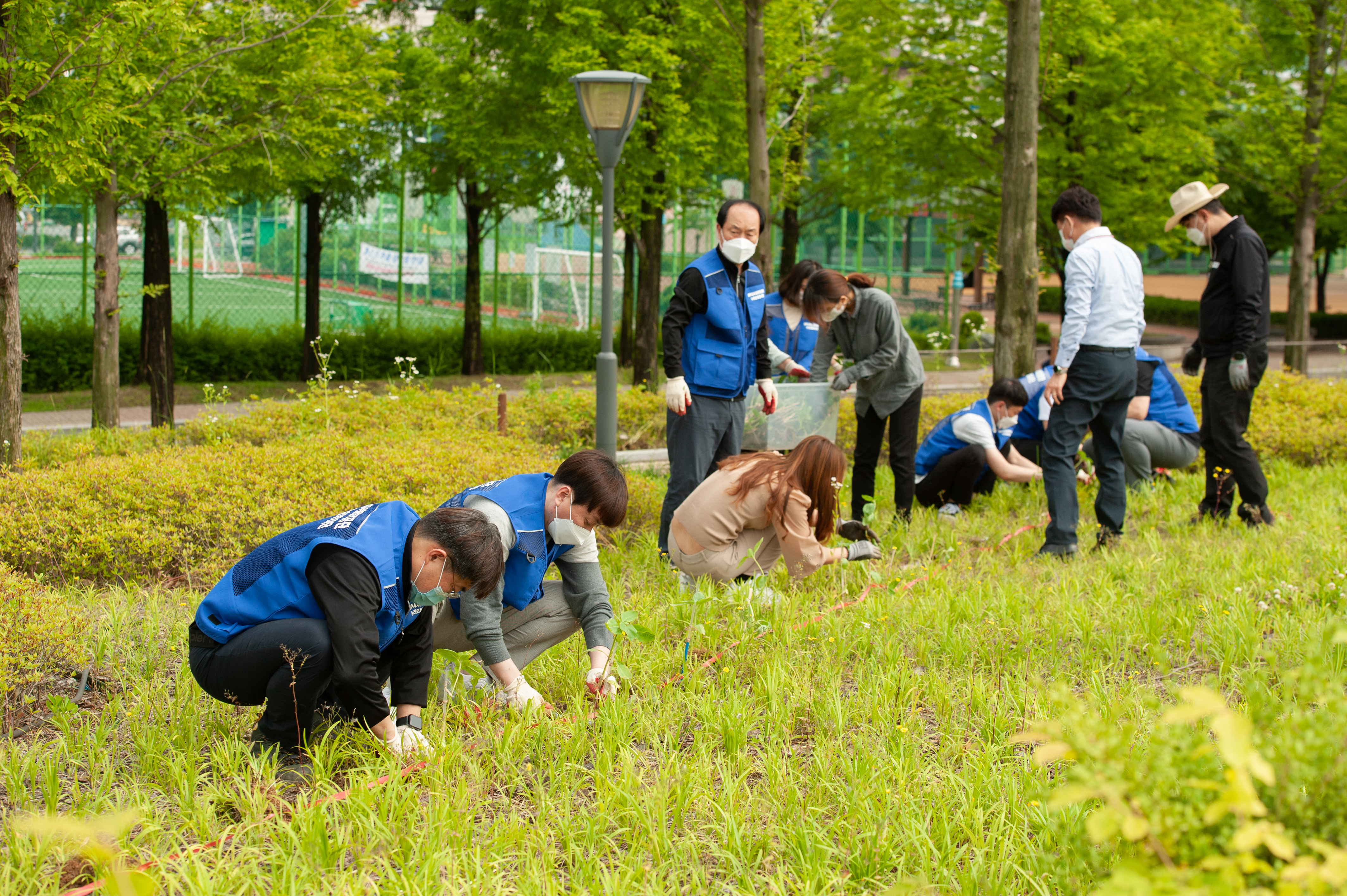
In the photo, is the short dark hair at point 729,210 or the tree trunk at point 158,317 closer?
the short dark hair at point 729,210

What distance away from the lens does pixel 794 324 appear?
6.54m

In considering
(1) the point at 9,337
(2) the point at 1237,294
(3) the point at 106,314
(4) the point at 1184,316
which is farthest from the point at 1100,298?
(4) the point at 1184,316

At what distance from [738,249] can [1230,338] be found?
9.51 ft

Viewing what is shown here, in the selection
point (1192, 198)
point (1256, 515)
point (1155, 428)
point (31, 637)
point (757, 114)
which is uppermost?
point (757, 114)

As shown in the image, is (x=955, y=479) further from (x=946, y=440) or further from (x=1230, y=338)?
(x=1230, y=338)

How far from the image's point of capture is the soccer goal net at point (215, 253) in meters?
18.0

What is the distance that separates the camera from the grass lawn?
2414mm

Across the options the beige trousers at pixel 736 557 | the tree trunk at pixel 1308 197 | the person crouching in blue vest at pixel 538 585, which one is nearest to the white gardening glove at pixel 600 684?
the person crouching in blue vest at pixel 538 585

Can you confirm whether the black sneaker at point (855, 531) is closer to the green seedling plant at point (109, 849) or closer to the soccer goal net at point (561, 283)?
the green seedling plant at point (109, 849)

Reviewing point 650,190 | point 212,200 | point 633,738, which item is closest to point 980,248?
point 650,190

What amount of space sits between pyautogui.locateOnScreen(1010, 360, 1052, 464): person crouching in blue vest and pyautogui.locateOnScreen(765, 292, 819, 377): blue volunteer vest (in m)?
1.51

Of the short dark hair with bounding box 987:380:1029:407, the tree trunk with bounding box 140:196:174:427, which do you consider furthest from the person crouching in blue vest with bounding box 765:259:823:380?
the tree trunk with bounding box 140:196:174:427

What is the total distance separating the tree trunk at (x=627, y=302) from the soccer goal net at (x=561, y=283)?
6.70 ft

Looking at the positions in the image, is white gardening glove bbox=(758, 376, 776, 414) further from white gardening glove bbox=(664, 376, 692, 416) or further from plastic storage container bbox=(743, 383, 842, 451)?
white gardening glove bbox=(664, 376, 692, 416)
